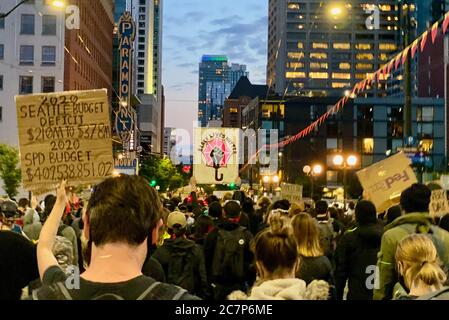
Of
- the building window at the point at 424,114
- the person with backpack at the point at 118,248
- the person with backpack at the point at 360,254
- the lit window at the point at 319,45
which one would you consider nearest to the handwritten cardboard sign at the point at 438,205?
the person with backpack at the point at 360,254

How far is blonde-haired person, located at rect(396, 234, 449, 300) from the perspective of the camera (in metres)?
4.09

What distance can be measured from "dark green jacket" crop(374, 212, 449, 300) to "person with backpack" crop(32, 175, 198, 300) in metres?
3.51

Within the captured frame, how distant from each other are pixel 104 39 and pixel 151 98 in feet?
255

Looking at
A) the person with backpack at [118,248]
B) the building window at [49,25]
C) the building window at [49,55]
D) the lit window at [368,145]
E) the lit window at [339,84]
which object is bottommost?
the person with backpack at [118,248]

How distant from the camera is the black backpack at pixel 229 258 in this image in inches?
305

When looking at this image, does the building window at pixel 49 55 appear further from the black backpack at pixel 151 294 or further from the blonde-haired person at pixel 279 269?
the black backpack at pixel 151 294

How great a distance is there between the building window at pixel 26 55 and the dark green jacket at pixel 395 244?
196ft

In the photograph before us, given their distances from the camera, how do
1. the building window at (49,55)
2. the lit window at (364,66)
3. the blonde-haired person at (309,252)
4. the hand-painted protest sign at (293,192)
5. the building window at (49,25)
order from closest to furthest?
the blonde-haired person at (309,252) < the hand-painted protest sign at (293,192) < the building window at (49,55) < the building window at (49,25) < the lit window at (364,66)

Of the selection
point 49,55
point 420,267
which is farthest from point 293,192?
→ point 49,55

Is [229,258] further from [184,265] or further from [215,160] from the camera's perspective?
[215,160]

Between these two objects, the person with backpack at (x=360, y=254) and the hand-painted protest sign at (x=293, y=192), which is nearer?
the person with backpack at (x=360, y=254)

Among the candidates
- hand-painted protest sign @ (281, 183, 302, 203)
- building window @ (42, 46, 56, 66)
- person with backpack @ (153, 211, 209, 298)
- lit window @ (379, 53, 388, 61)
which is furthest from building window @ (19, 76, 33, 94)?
lit window @ (379, 53, 388, 61)
